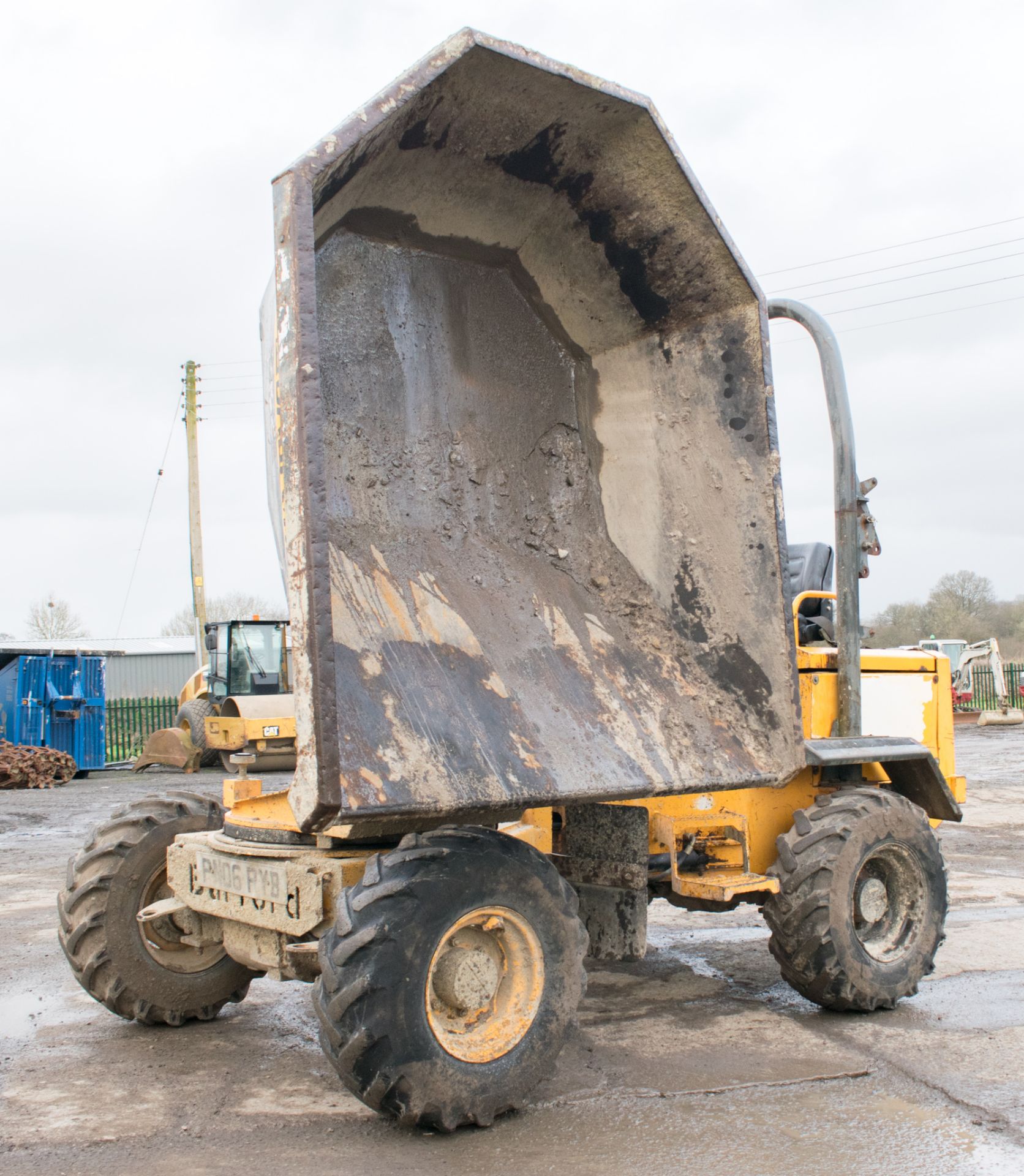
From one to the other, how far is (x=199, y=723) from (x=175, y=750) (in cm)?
80

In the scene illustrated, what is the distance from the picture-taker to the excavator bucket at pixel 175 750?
18953 millimetres

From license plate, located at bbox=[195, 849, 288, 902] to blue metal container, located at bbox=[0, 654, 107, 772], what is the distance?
16082mm

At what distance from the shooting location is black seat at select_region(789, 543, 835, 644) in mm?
5586

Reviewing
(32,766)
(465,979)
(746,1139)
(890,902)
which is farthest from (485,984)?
(32,766)

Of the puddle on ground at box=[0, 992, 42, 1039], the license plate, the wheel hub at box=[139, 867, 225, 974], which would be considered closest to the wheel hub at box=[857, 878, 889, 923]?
the license plate

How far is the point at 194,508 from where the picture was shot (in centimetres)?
2580

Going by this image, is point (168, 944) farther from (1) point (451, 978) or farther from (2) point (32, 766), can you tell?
(2) point (32, 766)

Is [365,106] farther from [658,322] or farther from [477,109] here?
[658,322]

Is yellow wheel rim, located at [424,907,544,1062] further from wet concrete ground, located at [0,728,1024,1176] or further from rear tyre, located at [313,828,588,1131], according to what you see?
wet concrete ground, located at [0,728,1024,1176]

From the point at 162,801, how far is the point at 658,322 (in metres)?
2.82

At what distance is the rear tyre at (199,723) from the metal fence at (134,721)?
615cm

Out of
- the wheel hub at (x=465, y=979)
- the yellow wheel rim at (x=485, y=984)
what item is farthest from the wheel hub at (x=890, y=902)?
the wheel hub at (x=465, y=979)

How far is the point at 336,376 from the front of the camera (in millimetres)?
4289

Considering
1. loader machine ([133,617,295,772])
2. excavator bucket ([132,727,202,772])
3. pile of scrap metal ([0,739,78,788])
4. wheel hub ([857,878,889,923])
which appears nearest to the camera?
wheel hub ([857,878,889,923])
